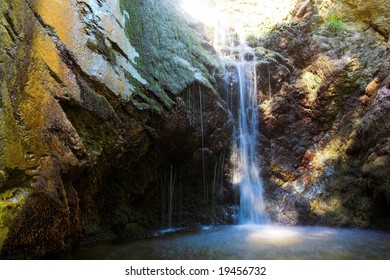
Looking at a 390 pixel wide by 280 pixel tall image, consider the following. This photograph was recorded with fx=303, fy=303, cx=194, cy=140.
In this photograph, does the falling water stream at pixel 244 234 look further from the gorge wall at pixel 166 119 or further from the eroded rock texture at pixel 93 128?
the eroded rock texture at pixel 93 128

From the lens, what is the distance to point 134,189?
6.24 metres

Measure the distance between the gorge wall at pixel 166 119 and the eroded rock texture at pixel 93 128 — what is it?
0.07ft

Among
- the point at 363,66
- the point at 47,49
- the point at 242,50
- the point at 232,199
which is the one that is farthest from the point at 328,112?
the point at 47,49

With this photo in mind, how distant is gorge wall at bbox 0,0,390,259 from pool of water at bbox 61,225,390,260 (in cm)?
57

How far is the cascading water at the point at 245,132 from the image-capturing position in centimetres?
775

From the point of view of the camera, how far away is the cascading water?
7750 millimetres

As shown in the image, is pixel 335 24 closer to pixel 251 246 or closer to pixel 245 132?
pixel 245 132

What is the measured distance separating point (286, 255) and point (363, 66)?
6.26 metres

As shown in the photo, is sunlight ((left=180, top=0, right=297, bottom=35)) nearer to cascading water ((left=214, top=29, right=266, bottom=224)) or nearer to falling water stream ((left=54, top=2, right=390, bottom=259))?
falling water stream ((left=54, top=2, right=390, bottom=259))

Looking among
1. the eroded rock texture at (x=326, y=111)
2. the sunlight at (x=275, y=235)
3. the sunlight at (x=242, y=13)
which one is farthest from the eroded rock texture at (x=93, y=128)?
the sunlight at (x=242, y=13)

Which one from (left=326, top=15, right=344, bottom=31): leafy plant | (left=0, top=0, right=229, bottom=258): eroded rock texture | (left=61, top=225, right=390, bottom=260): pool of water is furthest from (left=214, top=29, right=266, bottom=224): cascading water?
(left=326, top=15, right=344, bottom=31): leafy plant

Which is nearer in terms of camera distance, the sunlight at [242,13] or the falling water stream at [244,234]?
the falling water stream at [244,234]

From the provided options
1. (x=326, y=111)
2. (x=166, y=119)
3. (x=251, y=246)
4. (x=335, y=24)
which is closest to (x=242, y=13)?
(x=335, y=24)

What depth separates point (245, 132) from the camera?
8.38 metres
